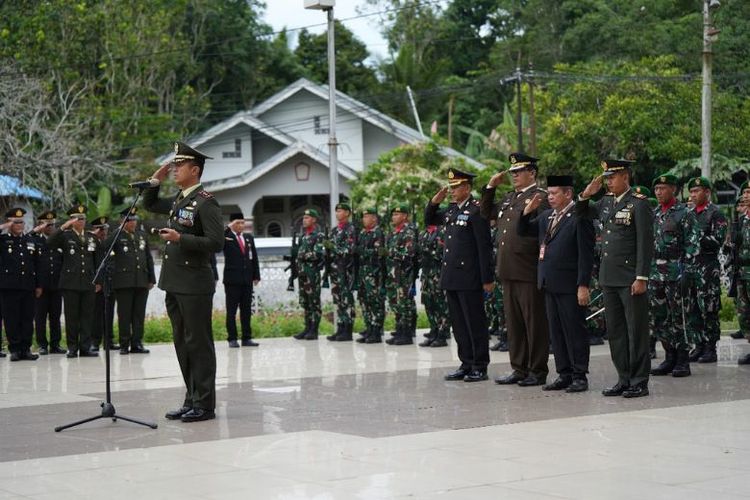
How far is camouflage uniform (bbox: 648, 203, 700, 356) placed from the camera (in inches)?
495

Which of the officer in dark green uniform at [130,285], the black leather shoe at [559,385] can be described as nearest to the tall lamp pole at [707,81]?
the officer in dark green uniform at [130,285]

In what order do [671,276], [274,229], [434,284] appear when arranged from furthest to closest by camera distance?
1. [274,229]
2. [434,284]
3. [671,276]

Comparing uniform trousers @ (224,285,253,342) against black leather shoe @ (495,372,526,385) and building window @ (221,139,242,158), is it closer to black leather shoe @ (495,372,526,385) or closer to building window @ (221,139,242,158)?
black leather shoe @ (495,372,526,385)

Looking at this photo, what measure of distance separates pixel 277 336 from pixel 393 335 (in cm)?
261

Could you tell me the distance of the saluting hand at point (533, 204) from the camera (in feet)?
37.8

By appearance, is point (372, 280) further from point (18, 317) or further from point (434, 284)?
point (18, 317)

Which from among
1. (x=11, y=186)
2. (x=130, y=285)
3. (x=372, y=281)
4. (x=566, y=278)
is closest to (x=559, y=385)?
(x=566, y=278)

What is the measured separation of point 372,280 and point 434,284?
3.91 feet

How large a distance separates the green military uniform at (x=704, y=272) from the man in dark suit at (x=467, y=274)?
2330 millimetres

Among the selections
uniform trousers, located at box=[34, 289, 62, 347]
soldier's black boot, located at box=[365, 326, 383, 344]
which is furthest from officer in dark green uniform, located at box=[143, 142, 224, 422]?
soldier's black boot, located at box=[365, 326, 383, 344]

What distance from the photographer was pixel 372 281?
701 inches

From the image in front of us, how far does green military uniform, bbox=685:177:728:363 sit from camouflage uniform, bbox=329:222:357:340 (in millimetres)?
6320

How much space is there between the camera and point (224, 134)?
138 ft

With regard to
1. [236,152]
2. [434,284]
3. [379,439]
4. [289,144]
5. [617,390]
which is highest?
[289,144]
